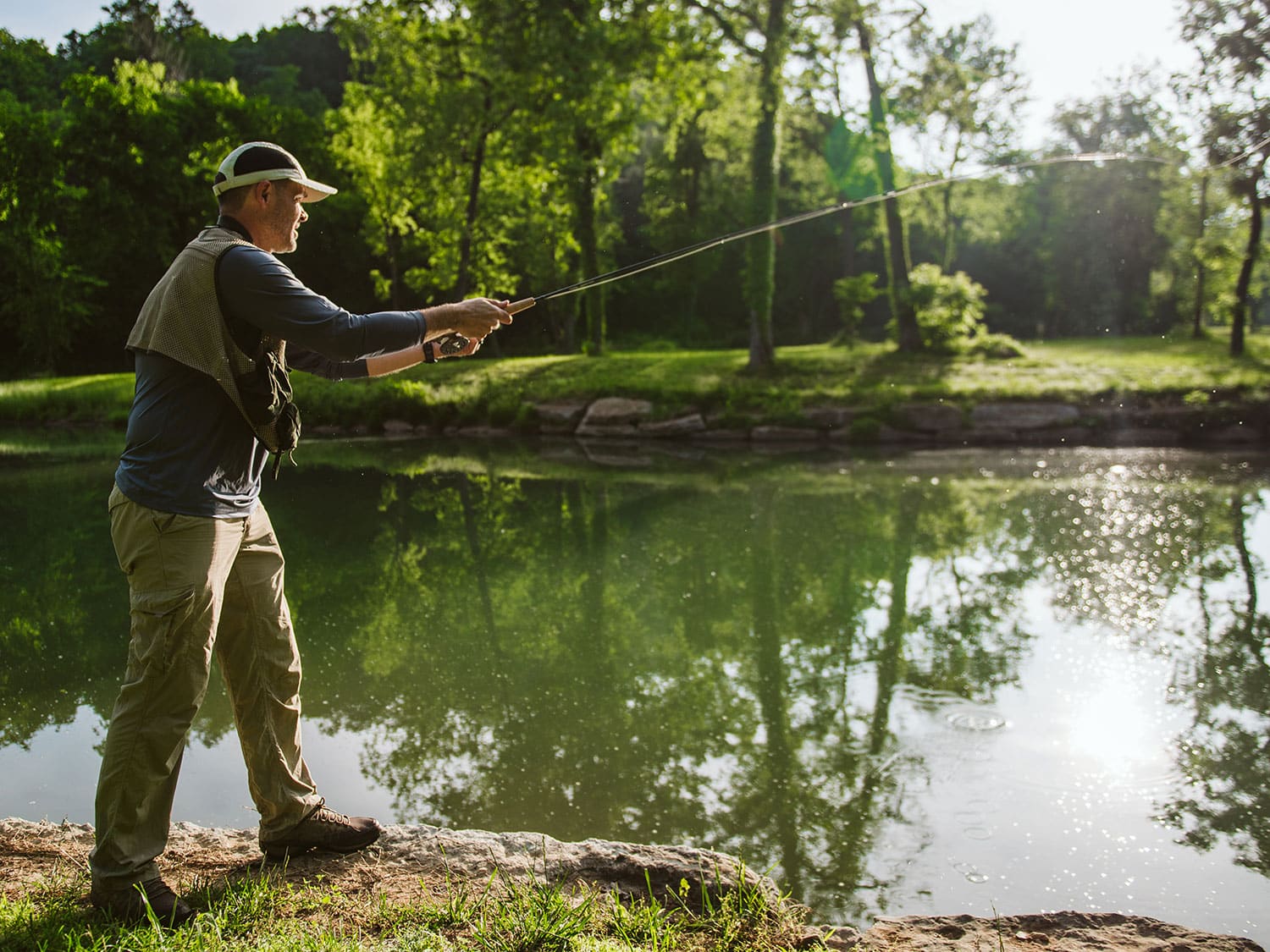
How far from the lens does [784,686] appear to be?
19.3ft

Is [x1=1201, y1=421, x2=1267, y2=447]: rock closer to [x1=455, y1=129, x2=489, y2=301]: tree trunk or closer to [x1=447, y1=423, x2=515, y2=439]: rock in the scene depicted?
[x1=447, y1=423, x2=515, y2=439]: rock

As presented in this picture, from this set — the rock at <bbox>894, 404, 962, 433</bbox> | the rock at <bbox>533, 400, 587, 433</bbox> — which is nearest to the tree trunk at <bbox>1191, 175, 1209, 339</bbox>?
the rock at <bbox>894, 404, 962, 433</bbox>

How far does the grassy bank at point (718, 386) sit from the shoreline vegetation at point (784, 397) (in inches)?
1.2

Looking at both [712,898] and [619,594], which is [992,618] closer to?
[619,594]

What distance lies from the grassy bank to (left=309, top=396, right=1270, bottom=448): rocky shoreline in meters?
0.23

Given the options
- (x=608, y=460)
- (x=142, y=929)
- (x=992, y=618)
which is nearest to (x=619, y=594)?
(x=992, y=618)

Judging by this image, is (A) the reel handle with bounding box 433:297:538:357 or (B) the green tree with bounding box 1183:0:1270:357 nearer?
(A) the reel handle with bounding box 433:297:538:357

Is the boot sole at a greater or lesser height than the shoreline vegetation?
lesser

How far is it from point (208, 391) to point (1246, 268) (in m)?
25.0

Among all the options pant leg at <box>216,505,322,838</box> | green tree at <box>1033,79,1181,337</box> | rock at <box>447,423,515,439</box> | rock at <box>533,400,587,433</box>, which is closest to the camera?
pant leg at <box>216,505,322,838</box>

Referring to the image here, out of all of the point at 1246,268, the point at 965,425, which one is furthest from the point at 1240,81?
the point at 965,425

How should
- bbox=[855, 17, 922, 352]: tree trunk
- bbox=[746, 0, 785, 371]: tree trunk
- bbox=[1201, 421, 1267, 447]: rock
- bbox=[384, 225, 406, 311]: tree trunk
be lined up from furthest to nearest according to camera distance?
bbox=[384, 225, 406, 311]: tree trunk
bbox=[855, 17, 922, 352]: tree trunk
bbox=[746, 0, 785, 371]: tree trunk
bbox=[1201, 421, 1267, 447]: rock

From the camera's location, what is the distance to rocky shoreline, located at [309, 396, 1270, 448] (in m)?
17.1

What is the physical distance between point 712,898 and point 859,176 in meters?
30.7
